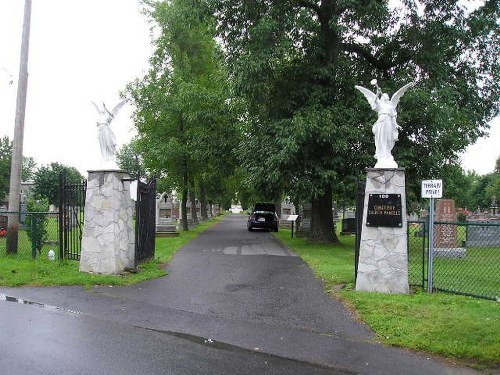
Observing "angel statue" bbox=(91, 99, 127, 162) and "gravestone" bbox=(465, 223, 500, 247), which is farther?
"gravestone" bbox=(465, 223, 500, 247)

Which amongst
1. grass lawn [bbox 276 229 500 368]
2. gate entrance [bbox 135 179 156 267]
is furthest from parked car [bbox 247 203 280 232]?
grass lawn [bbox 276 229 500 368]

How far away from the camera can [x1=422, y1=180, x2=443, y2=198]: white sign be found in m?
9.09

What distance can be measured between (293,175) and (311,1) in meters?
6.89

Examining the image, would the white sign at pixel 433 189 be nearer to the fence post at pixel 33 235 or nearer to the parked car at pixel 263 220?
the fence post at pixel 33 235

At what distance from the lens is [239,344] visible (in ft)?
19.9

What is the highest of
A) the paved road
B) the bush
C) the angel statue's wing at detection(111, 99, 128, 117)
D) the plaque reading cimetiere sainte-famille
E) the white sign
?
the angel statue's wing at detection(111, 99, 128, 117)

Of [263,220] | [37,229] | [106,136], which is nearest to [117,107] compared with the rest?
[106,136]

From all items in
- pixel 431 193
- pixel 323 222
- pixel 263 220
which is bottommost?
pixel 263 220

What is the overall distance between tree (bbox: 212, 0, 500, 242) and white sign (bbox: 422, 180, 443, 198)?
7475 millimetres

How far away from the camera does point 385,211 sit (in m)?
9.49

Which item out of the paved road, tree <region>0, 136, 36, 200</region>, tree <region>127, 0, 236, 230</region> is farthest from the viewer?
tree <region>0, 136, 36, 200</region>

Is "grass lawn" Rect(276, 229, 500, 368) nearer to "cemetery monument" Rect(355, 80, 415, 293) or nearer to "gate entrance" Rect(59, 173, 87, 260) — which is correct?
"cemetery monument" Rect(355, 80, 415, 293)

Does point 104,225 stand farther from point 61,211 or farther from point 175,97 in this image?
point 175,97

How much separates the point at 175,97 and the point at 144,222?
15031 millimetres
